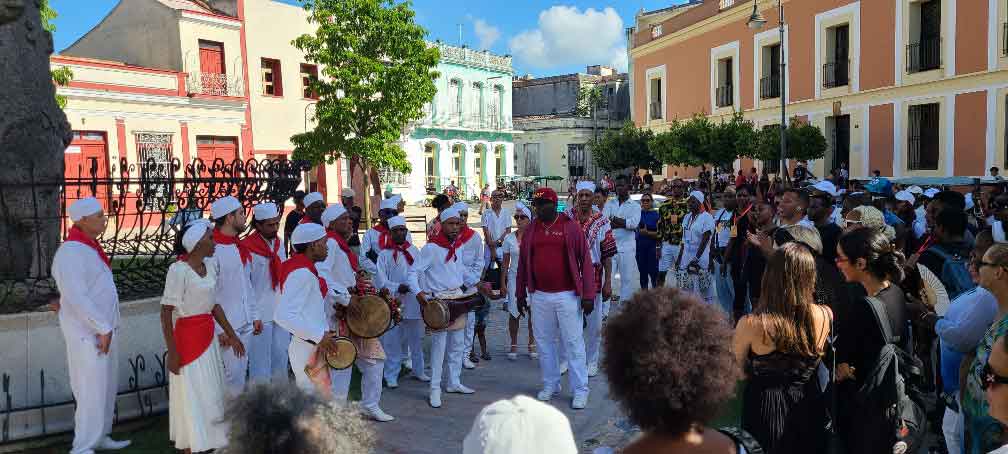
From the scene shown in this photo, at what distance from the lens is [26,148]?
246 inches

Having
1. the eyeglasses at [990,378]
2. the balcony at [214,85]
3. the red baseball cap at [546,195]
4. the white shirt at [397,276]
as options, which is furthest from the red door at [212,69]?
the eyeglasses at [990,378]

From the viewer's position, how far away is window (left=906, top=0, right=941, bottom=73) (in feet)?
69.8

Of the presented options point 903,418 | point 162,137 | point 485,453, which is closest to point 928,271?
point 903,418

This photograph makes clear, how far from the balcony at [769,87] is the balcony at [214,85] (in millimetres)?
19424

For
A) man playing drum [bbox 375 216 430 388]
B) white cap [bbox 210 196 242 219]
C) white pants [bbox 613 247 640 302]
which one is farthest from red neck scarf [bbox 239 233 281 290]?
white pants [bbox 613 247 640 302]

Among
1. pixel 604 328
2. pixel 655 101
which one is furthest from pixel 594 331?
pixel 655 101

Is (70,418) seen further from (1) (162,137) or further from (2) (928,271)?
→ (1) (162,137)

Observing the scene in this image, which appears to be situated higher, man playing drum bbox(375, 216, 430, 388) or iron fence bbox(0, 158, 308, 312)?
iron fence bbox(0, 158, 308, 312)

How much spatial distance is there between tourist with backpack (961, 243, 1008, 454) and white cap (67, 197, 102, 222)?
5359 mm

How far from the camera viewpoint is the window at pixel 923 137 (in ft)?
71.3

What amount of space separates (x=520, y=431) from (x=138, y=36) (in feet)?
95.1

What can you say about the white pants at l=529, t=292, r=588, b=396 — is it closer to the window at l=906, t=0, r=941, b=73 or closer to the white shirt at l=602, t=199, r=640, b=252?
the white shirt at l=602, t=199, r=640, b=252

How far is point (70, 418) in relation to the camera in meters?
5.85

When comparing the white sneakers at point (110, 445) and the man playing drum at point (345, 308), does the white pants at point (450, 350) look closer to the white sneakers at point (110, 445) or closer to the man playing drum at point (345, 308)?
the man playing drum at point (345, 308)
